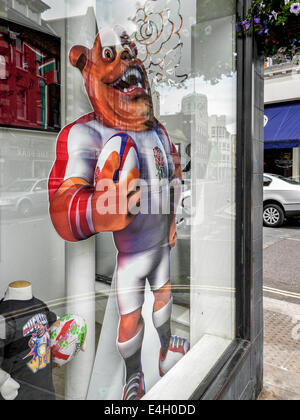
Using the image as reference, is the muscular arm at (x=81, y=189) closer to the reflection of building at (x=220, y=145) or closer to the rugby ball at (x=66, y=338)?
the rugby ball at (x=66, y=338)

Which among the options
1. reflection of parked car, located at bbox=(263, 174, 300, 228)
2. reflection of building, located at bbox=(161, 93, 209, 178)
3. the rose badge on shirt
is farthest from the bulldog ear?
reflection of parked car, located at bbox=(263, 174, 300, 228)

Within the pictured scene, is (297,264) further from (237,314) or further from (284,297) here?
(237,314)

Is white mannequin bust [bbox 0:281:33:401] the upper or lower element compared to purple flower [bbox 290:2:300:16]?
lower

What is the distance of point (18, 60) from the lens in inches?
41.0

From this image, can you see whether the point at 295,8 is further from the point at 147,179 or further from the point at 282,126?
the point at 282,126

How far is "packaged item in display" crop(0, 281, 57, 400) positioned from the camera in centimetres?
110

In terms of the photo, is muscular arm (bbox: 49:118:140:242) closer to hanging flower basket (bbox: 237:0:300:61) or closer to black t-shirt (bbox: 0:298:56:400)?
black t-shirt (bbox: 0:298:56:400)

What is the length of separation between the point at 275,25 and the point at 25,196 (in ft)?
6.11

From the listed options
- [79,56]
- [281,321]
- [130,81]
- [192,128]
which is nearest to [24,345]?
[79,56]

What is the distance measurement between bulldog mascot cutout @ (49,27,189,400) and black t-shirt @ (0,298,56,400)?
1.00 ft

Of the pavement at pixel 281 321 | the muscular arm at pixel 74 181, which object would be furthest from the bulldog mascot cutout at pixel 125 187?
the pavement at pixel 281 321

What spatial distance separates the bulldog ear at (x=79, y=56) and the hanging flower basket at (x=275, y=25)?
1297mm

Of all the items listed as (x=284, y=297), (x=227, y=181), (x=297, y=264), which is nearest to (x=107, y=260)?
(x=227, y=181)
